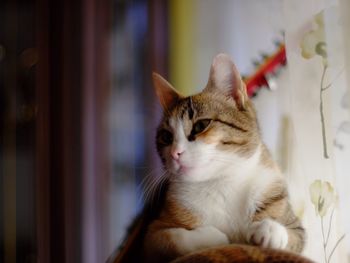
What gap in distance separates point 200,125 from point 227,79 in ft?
0.41

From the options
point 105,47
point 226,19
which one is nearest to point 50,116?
point 105,47

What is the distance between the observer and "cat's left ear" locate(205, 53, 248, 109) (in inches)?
36.2

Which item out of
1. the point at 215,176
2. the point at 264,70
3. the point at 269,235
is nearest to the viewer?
the point at 269,235

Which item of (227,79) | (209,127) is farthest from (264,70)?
(209,127)

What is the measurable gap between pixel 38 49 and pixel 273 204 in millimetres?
581

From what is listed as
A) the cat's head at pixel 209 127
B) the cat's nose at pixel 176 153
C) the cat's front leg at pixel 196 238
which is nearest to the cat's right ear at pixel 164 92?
the cat's head at pixel 209 127

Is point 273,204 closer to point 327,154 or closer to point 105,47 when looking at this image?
point 327,154

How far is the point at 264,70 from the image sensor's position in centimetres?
101

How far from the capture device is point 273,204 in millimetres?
905

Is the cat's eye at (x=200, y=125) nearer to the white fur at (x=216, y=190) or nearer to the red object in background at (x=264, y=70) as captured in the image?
the white fur at (x=216, y=190)

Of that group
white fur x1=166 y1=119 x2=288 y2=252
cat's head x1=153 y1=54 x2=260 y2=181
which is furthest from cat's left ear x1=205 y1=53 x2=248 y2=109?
white fur x1=166 y1=119 x2=288 y2=252

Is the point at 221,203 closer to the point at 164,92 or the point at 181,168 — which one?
the point at 181,168

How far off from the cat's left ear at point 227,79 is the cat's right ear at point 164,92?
0.09 meters

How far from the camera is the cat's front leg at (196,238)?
2.73 feet
